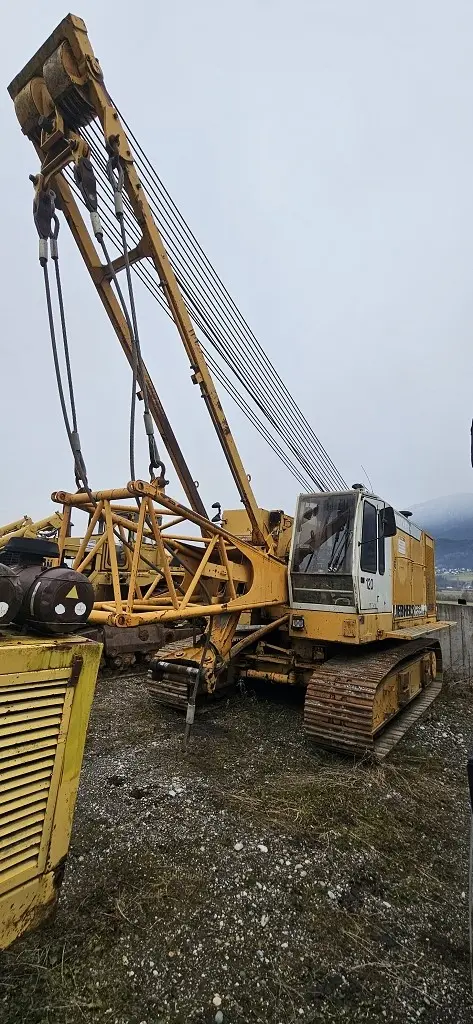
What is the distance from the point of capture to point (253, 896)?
3.15 m

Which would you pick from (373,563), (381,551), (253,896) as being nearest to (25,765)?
(253,896)

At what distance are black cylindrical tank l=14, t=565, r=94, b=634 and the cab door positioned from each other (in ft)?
14.2

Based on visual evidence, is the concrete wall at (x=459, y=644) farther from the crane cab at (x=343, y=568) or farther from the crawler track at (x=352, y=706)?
the crawler track at (x=352, y=706)

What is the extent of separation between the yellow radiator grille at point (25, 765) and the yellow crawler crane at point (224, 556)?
1645 mm

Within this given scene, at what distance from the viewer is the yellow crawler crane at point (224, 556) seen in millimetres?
4703

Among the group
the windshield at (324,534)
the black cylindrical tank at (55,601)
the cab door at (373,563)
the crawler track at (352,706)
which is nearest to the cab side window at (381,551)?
the cab door at (373,563)

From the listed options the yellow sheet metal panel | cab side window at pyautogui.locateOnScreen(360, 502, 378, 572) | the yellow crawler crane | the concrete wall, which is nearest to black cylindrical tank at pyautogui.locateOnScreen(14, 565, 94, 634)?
the yellow sheet metal panel

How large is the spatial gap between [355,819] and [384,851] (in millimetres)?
394

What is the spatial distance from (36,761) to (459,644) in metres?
11.1

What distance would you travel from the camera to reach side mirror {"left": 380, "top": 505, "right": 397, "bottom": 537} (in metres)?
6.32

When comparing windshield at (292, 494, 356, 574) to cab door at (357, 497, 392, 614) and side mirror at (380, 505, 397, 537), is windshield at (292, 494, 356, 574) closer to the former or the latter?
cab door at (357, 497, 392, 614)

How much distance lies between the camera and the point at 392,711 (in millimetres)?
6328

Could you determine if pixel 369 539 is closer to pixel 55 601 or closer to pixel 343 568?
pixel 343 568

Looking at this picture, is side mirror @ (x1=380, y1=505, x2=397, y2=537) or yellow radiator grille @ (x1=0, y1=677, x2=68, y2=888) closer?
yellow radiator grille @ (x1=0, y1=677, x2=68, y2=888)
